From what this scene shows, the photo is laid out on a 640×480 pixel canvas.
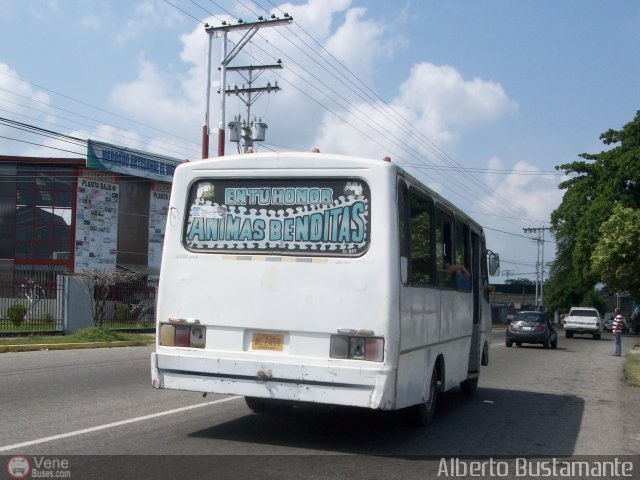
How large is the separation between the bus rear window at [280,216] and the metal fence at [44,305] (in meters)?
16.6

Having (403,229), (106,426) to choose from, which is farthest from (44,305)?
(403,229)

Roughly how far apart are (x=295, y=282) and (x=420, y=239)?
169cm

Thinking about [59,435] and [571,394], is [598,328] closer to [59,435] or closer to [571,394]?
[571,394]

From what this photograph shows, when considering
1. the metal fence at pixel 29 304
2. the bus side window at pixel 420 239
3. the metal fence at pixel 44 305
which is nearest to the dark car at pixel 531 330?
the metal fence at pixel 44 305

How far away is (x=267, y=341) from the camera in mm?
7559

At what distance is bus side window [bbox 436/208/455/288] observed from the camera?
930cm

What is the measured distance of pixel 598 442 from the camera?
29.5 ft

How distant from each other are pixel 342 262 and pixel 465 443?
110 inches

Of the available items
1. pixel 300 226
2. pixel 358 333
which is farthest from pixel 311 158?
pixel 358 333

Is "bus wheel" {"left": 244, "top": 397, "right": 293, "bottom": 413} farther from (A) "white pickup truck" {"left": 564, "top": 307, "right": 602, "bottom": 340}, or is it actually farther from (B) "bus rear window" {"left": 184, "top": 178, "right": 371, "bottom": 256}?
(A) "white pickup truck" {"left": 564, "top": 307, "right": 602, "bottom": 340}

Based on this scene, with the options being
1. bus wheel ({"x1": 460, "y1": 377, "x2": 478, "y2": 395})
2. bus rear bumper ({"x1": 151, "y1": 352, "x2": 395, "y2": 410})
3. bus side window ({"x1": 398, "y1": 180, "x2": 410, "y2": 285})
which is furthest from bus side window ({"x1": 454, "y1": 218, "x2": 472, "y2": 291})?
bus rear bumper ({"x1": 151, "y1": 352, "x2": 395, "y2": 410})

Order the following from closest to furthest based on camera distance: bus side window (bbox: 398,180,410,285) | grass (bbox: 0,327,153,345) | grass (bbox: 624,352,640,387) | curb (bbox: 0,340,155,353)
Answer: bus side window (bbox: 398,180,410,285), grass (bbox: 624,352,640,387), curb (bbox: 0,340,155,353), grass (bbox: 0,327,153,345)

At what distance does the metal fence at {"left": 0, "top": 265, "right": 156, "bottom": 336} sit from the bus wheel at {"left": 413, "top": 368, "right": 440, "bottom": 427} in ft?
54.9

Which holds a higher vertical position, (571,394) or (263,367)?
(263,367)
